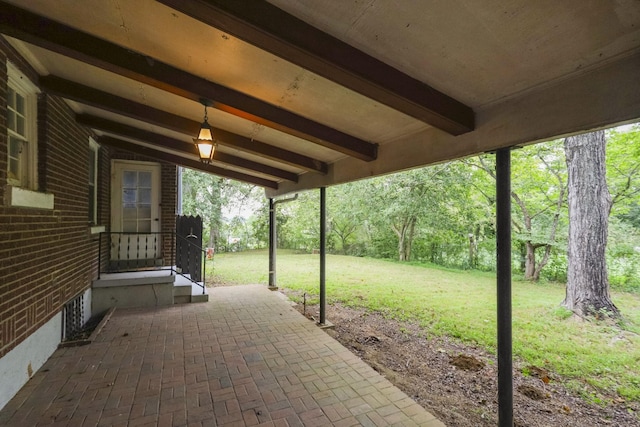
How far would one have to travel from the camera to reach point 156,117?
3947mm

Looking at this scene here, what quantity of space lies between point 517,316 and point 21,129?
7986mm

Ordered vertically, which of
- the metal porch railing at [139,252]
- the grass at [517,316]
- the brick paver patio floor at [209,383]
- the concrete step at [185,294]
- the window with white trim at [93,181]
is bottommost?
the grass at [517,316]

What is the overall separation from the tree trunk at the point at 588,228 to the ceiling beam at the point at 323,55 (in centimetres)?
528

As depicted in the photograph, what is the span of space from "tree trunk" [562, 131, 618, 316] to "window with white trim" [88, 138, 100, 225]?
9.06 metres

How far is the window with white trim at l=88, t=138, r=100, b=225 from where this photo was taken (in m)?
5.48

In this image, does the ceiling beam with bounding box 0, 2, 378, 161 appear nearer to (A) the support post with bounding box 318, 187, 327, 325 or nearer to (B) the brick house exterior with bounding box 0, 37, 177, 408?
(B) the brick house exterior with bounding box 0, 37, 177, 408

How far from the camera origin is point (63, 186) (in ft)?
12.9

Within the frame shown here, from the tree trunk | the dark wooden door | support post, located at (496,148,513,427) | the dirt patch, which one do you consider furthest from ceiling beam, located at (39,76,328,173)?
the tree trunk

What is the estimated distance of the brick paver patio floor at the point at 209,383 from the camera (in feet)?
8.33

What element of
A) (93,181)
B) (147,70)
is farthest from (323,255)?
(93,181)

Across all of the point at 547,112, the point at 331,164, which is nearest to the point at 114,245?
the point at 331,164

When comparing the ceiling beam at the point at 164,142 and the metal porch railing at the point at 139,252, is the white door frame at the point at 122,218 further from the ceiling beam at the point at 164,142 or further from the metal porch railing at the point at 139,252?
the ceiling beam at the point at 164,142

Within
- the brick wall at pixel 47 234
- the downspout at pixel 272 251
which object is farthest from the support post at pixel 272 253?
the brick wall at pixel 47 234

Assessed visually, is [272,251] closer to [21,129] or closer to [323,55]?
[21,129]
